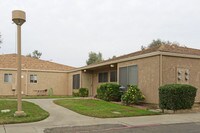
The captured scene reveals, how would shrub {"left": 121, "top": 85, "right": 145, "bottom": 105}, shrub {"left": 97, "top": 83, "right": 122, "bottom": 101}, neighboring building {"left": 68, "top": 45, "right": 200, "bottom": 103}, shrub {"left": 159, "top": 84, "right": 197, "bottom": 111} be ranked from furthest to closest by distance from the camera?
shrub {"left": 97, "top": 83, "right": 122, "bottom": 101}, shrub {"left": 121, "top": 85, "right": 145, "bottom": 105}, neighboring building {"left": 68, "top": 45, "right": 200, "bottom": 103}, shrub {"left": 159, "top": 84, "right": 197, "bottom": 111}

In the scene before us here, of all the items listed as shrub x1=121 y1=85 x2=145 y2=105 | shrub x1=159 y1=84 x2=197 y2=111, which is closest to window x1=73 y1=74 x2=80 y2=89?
shrub x1=121 y1=85 x2=145 y2=105

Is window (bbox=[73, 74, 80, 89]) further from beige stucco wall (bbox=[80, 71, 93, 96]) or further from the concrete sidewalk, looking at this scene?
the concrete sidewalk

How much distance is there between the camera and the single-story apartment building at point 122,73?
51.8ft

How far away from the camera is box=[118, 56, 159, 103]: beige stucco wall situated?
616 inches

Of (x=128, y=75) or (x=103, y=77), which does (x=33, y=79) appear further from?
(x=128, y=75)

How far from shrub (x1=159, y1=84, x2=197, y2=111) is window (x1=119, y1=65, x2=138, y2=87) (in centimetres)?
401

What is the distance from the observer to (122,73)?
19.4 m

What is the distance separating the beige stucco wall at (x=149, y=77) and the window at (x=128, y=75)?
0.57m

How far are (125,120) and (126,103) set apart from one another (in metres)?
5.22

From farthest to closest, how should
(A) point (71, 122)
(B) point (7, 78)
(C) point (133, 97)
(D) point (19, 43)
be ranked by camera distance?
(B) point (7, 78), (C) point (133, 97), (D) point (19, 43), (A) point (71, 122)

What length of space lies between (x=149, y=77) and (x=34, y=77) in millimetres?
18155

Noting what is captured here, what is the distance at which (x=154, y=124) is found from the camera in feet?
33.9

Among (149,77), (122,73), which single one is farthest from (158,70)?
(122,73)

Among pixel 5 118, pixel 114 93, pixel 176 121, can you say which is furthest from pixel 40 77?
pixel 176 121
